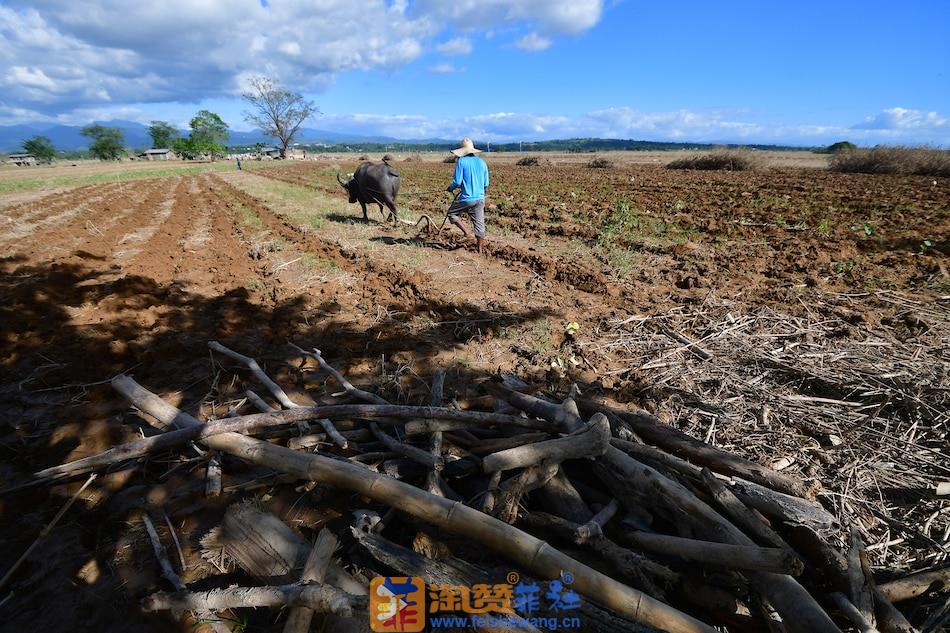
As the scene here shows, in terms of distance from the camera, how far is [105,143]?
80438 millimetres

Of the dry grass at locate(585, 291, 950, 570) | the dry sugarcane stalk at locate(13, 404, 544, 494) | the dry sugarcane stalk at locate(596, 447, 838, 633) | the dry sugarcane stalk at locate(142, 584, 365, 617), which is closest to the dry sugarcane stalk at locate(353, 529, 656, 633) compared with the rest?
the dry sugarcane stalk at locate(142, 584, 365, 617)

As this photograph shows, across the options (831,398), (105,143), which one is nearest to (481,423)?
(831,398)

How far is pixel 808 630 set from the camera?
142 cm

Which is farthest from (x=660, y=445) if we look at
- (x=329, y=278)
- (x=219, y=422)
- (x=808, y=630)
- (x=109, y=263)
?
(x=109, y=263)

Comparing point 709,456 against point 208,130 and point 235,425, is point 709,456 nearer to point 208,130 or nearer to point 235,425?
point 235,425

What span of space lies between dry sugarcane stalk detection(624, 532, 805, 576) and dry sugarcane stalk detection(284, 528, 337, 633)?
1.33m

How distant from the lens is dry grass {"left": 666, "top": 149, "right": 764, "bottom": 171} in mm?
28938

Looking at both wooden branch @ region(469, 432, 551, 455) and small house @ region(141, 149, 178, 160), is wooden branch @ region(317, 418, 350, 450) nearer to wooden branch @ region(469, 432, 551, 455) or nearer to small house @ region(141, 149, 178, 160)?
wooden branch @ region(469, 432, 551, 455)

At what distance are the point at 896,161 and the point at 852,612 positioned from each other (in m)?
31.7

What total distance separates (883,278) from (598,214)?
6426mm

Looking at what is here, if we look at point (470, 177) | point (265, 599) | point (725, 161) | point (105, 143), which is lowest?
point (265, 599)

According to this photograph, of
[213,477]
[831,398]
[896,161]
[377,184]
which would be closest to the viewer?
[213,477]

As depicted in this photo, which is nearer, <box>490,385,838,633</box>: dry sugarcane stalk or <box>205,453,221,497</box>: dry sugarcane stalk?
<box>490,385,838,633</box>: dry sugarcane stalk

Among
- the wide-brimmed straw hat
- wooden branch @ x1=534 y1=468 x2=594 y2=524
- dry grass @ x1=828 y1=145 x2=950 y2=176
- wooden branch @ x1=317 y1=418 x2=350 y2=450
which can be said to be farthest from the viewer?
dry grass @ x1=828 y1=145 x2=950 y2=176
